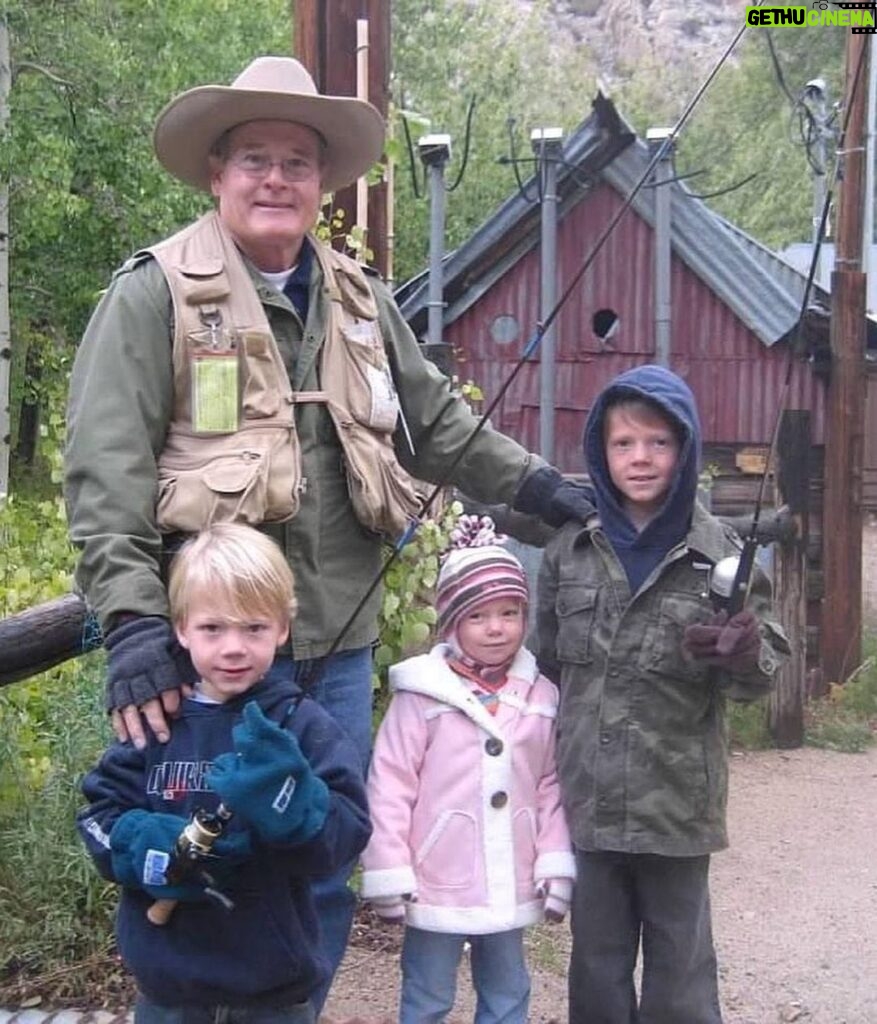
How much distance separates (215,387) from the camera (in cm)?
268

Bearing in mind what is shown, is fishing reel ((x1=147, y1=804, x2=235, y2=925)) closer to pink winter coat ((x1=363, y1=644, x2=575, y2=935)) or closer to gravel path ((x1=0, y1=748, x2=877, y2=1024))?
pink winter coat ((x1=363, y1=644, x2=575, y2=935))

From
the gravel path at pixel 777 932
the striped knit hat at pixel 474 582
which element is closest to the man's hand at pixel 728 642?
the striped knit hat at pixel 474 582

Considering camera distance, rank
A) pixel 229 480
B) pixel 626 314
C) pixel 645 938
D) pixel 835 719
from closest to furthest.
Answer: pixel 229 480 → pixel 645 938 → pixel 835 719 → pixel 626 314

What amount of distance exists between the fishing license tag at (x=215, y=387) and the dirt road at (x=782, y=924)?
6.38ft

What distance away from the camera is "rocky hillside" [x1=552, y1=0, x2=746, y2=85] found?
4525 inches

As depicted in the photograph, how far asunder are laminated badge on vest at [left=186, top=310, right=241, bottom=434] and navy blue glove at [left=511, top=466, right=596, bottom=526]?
2.70 feet

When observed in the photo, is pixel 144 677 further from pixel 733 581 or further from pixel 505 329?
pixel 505 329

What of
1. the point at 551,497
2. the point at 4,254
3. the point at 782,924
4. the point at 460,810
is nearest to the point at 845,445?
the point at 782,924

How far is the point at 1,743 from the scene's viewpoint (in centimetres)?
423

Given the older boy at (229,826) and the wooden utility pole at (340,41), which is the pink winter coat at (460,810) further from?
the wooden utility pole at (340,41)

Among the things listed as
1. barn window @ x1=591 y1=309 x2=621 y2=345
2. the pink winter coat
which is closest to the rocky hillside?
barn window @ x1=591 y1=309 x2=621 y2=345

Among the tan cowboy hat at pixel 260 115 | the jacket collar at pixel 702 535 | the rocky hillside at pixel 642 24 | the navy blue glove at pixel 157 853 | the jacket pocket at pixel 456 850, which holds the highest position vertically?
the rocky hillside at pixel 642 24

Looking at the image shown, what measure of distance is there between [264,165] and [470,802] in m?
1.36

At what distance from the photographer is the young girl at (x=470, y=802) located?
302 cm
